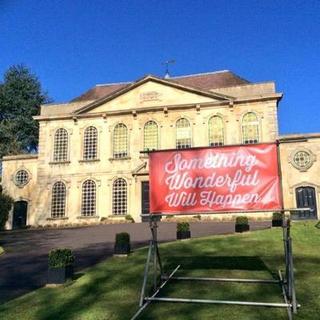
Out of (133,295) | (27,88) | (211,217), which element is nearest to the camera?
(133,295)

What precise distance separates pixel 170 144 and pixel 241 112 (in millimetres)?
6493

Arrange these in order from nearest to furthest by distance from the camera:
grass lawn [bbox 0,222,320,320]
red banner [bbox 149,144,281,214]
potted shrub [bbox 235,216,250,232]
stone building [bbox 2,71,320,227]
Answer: grass lawn [bbox 0,222,320,320] < red banner [bbox 149,144,281,214] < potted shrub [bbox 235,216,250,232] < stone building [bbox 2,71,320,227]

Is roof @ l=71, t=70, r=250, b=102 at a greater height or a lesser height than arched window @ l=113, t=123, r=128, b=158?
greater

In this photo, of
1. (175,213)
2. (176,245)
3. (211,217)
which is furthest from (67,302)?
(211,217)

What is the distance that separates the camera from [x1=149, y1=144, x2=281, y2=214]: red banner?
7.33 metres

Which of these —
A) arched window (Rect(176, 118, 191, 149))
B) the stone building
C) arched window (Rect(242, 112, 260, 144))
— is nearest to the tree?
the stone building

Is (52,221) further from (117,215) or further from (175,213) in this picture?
(175,213)

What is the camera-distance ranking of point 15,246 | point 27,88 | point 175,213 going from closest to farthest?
1. point 175,213
2. point 15,246
3. point 27,88

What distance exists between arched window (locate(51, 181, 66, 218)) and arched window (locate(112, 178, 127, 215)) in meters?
4.63

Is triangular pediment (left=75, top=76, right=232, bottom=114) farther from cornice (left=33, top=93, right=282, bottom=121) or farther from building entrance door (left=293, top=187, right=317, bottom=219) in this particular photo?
building entrance door (left=293, top=187, right=317, bottom=219)

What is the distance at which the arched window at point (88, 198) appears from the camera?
33.8m

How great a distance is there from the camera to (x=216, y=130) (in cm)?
3306

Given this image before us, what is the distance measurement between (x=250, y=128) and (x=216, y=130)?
278 centimetres

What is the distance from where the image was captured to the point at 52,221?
1348 inches
